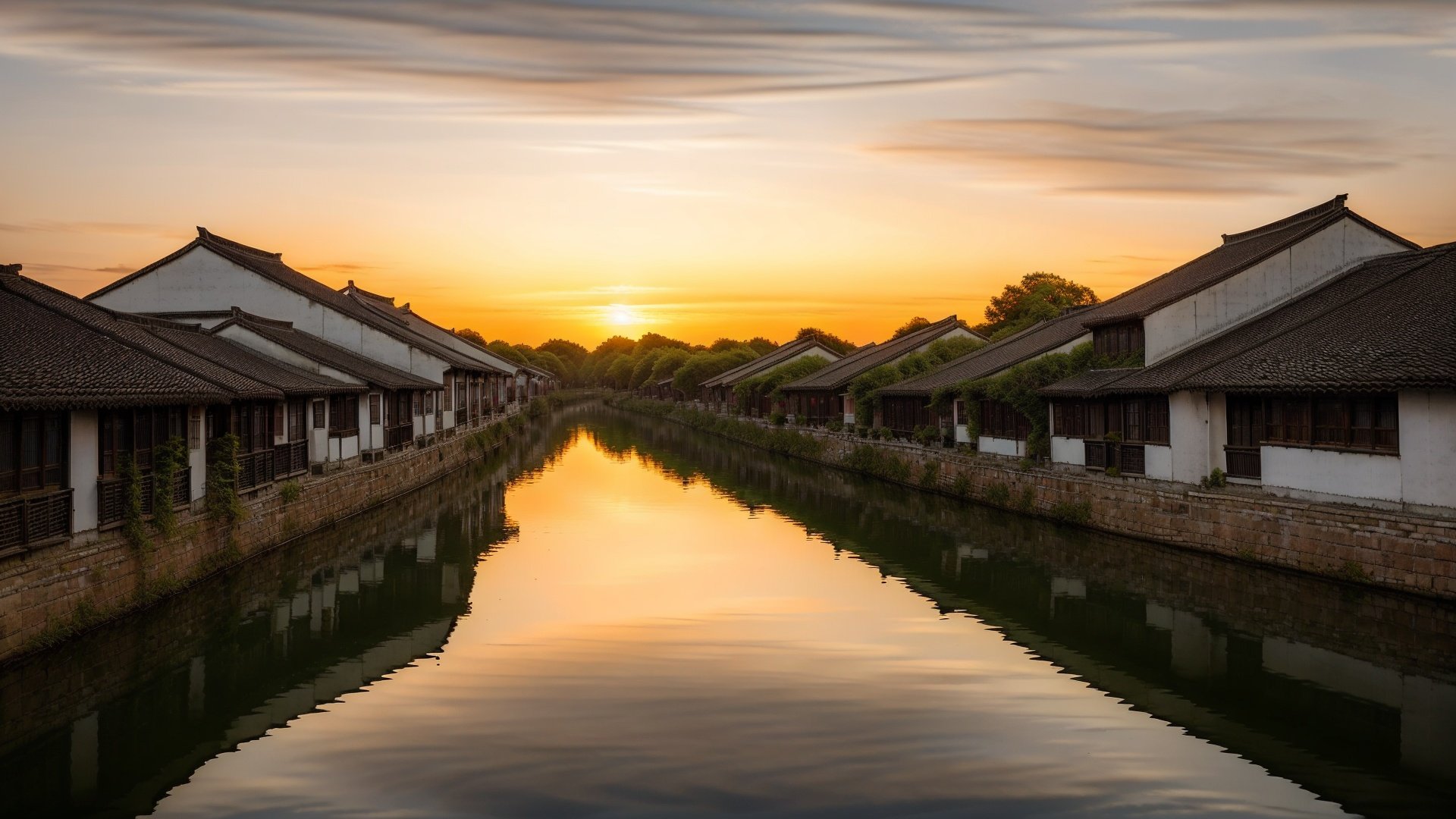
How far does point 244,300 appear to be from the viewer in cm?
4478

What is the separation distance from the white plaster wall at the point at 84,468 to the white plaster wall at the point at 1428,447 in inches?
894

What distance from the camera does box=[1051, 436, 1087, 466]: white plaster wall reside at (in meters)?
32.7

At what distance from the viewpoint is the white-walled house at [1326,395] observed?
19859mm

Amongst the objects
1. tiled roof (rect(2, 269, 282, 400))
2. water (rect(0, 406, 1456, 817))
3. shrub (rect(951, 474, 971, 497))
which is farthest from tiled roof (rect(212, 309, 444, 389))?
shrub (rect(951, 474, 971, 497))

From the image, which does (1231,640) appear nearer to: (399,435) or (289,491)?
(289,491)

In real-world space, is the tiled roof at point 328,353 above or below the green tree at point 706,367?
below

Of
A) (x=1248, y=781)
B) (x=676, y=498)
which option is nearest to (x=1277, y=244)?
(x=676, y=498)

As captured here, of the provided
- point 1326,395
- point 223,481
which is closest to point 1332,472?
point 1326,395

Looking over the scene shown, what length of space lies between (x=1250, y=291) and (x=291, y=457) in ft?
88.2

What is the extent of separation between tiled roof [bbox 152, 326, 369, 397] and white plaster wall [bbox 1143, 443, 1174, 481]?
21.9 meters

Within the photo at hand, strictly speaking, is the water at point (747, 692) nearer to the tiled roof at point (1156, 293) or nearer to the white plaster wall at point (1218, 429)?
the white plaster wall at point (1218, 429)

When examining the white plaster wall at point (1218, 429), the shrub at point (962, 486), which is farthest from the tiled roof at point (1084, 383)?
the white plaster wall at point (1218, 429)

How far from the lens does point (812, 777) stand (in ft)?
37.4

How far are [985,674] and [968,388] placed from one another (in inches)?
970
